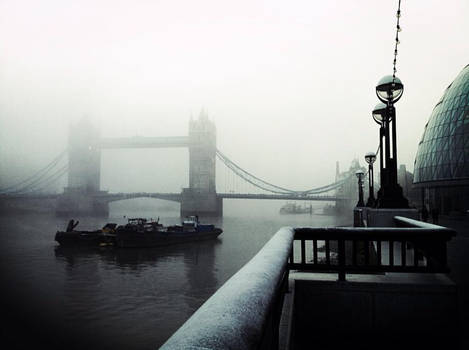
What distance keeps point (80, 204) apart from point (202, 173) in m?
41.6

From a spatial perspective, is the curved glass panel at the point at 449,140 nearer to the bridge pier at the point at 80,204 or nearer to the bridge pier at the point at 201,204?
the bridge pier at the point at 201,204

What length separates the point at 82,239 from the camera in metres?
41.6

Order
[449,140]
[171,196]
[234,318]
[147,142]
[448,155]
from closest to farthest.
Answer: [234,318], [448,155], [449,140], [171,196], [147,142]

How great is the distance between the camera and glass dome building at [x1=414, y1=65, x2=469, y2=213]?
47753 mm

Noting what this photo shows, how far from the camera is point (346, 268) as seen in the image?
15.4 ft

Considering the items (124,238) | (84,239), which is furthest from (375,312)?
(84,239)

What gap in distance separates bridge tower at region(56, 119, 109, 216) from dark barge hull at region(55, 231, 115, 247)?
83.2 meters

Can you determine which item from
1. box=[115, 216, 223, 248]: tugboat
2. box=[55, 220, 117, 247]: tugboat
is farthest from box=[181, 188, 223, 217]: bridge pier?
box=[55, 220, 117, 247]: tugboat

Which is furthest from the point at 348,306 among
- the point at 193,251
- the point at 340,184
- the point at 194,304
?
the point at 340,184

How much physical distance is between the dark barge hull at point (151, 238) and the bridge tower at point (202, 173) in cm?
6523

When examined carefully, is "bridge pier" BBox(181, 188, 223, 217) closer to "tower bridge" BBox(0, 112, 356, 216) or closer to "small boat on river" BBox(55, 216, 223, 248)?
"tower bridge" BBox(0, 112, 356, 216)

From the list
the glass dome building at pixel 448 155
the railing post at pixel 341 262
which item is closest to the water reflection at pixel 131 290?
the railing post at pixel 341 262

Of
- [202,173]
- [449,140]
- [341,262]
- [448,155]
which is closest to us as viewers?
[341,262]

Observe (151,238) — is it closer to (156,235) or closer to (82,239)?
(156,235)
